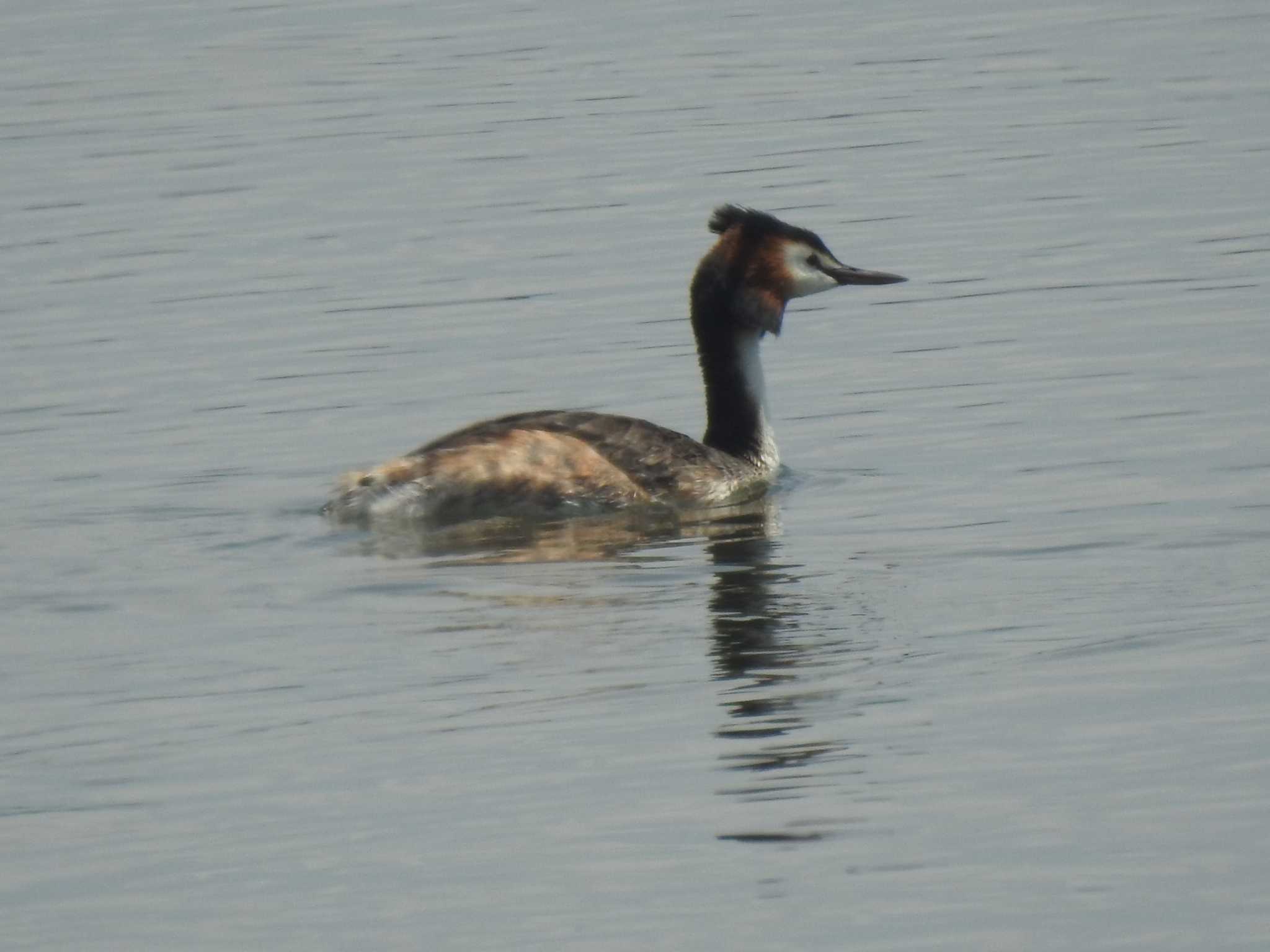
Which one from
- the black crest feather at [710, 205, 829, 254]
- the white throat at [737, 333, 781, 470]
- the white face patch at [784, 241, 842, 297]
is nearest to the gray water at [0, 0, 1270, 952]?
the white throat at [737, 333, 781, 470]

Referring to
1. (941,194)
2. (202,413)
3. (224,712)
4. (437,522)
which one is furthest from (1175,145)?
(224,712)

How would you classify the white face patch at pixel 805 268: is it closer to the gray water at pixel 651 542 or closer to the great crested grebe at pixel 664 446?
the great crested grebe at pixel 664 446

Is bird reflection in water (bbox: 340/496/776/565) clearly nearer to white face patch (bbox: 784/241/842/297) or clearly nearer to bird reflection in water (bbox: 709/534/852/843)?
bird reflection in water (bbox: 709/534/852/843)

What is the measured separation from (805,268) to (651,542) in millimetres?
2375

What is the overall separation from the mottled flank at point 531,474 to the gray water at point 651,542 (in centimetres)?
29

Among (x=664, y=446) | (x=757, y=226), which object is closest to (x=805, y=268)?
(x=757, y=226)

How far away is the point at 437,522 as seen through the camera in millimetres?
11477

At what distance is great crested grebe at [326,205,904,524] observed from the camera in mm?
11484

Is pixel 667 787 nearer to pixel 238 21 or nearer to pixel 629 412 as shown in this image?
pixel 629 412

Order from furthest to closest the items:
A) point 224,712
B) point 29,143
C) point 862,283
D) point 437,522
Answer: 1. point 29,143
2. point 862,283
3. point 437,522
4. point 224,712

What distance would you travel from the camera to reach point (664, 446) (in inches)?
471

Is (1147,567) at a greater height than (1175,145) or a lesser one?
lesser

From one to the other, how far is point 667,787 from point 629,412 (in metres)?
6.43

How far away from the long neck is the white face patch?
0.31 m
